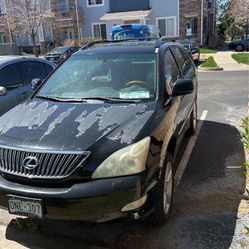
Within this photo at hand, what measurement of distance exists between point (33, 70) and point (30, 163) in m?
4.06

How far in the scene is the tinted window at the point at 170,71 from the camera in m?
4.25

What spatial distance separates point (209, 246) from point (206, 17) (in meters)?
32.3

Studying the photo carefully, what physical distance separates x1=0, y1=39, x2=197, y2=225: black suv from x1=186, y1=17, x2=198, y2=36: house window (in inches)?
1114

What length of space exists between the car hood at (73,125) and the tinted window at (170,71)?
2.05 ft

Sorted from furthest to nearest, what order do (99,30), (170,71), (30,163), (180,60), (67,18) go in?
(67,18), (99,30), (180,60), (170,71), (30,163)

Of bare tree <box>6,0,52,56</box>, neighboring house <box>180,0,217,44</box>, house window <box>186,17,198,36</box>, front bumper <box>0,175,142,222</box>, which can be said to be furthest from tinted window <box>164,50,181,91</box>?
bare tree <box>6,0,52,56</box>

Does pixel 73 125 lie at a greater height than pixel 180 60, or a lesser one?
lesser

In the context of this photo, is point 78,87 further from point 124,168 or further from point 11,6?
point 11,6

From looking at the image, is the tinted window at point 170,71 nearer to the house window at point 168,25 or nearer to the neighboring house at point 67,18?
the house window at point 168,25

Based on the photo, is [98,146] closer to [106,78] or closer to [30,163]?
[30,163]

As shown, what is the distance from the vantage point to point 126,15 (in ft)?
103

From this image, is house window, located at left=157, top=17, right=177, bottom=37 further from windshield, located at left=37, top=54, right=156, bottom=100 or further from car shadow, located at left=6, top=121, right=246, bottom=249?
car shadow, located at left=6, top=121, right=246, bottom=249

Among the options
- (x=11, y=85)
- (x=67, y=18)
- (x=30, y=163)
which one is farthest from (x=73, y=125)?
(x=67, y=18)

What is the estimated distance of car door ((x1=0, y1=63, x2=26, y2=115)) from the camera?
19.5 feet
